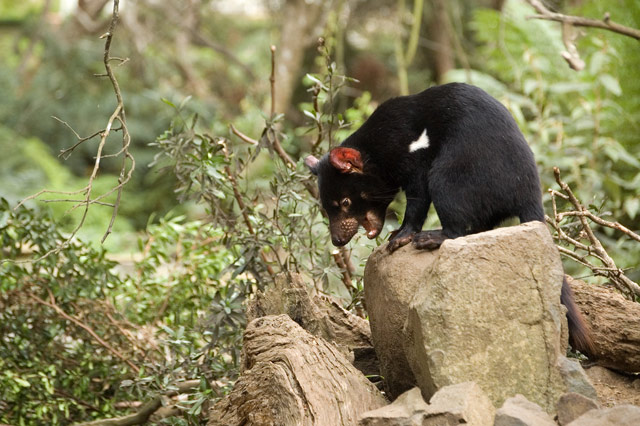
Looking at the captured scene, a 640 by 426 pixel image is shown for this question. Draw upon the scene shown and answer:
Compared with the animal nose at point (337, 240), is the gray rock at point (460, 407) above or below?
below

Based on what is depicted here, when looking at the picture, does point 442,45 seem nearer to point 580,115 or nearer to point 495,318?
point 580,115

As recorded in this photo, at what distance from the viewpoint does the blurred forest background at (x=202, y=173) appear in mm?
3596

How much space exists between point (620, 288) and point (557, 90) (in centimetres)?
334

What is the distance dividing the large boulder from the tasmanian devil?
1.26 ft

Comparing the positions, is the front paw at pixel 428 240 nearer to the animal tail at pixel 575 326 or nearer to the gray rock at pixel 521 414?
the animal tail at pixel 575 326

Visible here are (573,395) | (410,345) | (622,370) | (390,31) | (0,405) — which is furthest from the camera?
(390,31)

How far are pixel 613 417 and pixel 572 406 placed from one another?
138mm

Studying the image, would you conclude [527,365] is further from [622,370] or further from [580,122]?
[580,122]

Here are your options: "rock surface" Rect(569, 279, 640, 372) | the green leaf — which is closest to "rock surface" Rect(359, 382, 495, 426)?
"rock surface" Rect(569, 279, 640, 372)

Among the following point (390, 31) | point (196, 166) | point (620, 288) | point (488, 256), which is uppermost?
point (390, 31)

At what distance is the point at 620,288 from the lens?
3.23 metres

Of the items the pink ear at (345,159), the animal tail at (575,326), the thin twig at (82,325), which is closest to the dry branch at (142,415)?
the thin twig at (82,325)

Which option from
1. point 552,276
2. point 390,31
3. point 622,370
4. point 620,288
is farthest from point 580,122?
point 390,31

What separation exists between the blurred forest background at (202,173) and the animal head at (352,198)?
26 cm
